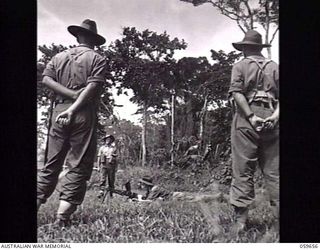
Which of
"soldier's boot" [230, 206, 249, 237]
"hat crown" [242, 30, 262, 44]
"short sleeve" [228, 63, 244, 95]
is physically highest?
"hat crown" [242, 30, 262, 44]

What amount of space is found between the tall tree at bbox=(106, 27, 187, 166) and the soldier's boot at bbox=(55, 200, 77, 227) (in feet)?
3.08

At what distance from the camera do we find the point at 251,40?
4.45 metres

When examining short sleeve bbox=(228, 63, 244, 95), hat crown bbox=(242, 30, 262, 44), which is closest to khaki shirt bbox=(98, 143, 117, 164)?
short sleeve bbox=(228, 63, 244, 95)

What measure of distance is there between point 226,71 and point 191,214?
1.61 metres

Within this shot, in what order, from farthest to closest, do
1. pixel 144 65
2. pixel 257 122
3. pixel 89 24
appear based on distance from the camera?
pixel 144 65 < pixel 89 24 < pixel 257 122

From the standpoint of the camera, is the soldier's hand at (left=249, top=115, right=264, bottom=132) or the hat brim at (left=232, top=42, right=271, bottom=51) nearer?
the soldier's hand at (left=249, top=115, right=264, bottom=132)

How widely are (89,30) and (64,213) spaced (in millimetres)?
2001

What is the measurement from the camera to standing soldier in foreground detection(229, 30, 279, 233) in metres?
4.34

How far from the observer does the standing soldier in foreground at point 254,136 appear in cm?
434

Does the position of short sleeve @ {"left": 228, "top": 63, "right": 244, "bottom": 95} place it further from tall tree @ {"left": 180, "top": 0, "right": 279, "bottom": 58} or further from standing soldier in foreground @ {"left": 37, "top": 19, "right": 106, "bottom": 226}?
standing soldier in foreground @ {"left": 37, "top": 19, "right": 106, "bottom": 226}

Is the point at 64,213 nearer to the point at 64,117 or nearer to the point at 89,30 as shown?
the point at 64,117

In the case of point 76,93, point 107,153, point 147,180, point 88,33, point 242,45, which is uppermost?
point 88,33

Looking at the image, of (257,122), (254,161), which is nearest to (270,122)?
(257,122)
